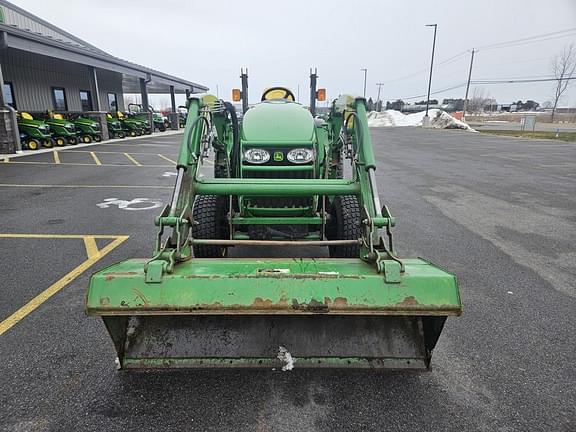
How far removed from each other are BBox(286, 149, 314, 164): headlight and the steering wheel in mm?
1788

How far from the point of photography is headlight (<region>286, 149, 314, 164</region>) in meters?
3.59

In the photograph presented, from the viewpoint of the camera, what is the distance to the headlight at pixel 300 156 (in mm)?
3588

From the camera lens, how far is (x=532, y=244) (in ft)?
16.9

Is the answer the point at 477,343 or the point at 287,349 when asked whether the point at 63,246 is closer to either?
the point at 287,349

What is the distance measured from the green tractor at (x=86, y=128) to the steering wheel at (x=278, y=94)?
14642 mm

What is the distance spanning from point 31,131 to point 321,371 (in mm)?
15461

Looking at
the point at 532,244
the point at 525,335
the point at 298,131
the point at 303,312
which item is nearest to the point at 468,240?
the point at 532,244

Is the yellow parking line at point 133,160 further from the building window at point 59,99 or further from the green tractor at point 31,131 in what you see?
the building window at point 59,99

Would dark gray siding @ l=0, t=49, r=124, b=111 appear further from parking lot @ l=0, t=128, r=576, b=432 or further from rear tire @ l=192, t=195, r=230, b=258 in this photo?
rear tire @ l=192, t=195, r=230, b=258

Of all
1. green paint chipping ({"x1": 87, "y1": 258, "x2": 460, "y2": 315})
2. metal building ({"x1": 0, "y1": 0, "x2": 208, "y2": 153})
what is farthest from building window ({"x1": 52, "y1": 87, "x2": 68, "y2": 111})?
green paint chipping ({"x1": 87, "y1": 258, "x2": 460, "y2": 315})

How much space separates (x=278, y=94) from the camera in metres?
5.17

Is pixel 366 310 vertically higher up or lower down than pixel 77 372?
higher up

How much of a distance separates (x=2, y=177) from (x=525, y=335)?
10.9 meters

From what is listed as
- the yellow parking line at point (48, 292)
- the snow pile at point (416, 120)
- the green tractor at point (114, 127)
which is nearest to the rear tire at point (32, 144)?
the green tractor at point (114, 127)
